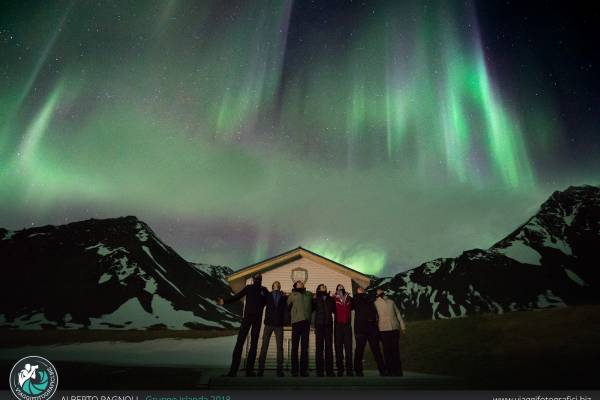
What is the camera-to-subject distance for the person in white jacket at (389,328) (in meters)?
10.2

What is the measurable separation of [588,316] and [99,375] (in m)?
21.3

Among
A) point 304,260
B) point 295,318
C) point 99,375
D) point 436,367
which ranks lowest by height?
point 99,375

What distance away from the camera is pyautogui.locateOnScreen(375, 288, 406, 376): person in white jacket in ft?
33.5

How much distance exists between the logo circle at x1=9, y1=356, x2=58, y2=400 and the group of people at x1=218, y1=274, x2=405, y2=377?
14.1 ft

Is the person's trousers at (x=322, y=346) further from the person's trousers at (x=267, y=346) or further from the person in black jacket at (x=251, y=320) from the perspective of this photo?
the person in black jacket at (x=251, y=320)

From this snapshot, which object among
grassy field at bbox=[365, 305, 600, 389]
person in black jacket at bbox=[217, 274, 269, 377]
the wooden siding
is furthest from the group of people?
the wooden siding

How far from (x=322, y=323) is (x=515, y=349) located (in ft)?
36.9

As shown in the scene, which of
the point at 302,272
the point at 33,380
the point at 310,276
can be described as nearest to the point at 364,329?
the point at 33,380

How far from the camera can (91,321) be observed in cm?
17850

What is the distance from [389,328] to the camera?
10422 mm

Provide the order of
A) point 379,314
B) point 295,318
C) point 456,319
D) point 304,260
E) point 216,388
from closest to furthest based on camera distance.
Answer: point 216,388, point 295,318, point 379,314, point 304,260, point 456,319

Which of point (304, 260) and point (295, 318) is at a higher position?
point (304, 260)

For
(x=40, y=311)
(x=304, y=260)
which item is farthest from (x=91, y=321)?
(x=304, y=260)

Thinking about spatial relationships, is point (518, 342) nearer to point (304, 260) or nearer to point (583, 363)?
point (583, 363)
